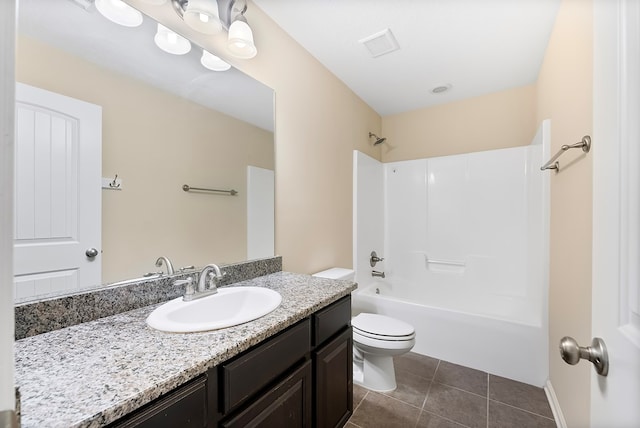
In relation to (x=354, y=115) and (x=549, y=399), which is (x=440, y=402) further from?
(x=354, y=115)

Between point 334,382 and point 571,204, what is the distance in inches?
59.6

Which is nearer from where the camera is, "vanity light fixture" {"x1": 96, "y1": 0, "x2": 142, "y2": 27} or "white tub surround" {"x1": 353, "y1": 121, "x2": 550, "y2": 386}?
"vanity light fixture" {"x1": 96, "y1": 0, "x2": 142, "y2": 27}

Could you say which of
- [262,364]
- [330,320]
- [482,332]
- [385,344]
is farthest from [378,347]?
[262,364]

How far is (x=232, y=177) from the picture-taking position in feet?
5.06

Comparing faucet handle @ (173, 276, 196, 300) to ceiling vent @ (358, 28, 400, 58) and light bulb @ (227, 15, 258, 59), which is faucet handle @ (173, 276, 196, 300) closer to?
light bulb @ (227, 15, 258, 59)

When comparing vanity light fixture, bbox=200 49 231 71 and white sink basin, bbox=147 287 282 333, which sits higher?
vanity light fixture, bbox=200 49 231 71

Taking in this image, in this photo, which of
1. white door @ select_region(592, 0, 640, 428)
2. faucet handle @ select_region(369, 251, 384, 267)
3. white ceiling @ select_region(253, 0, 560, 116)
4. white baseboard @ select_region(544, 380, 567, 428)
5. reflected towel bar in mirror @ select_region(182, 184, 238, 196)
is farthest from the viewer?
faucet handle @ select_region(369, 251, 384, 267)

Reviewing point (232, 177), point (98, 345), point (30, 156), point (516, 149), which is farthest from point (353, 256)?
point (30, 156)

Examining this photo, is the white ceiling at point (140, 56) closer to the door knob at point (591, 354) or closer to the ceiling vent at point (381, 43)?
the ceiling vent at point (381, 43)

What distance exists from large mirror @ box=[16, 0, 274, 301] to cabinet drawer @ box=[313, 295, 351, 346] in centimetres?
60

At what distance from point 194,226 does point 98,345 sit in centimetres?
66

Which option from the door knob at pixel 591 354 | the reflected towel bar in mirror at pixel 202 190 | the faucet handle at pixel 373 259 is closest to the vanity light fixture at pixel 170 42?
the reflected towel bar in mirror at pixel 202 190

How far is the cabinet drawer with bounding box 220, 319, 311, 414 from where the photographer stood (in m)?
0.77

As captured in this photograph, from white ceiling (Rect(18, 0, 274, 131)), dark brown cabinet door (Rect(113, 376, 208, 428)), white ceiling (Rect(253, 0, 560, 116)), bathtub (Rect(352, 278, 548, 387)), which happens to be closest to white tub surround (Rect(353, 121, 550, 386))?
bathtub (Rect(352, 278, 548, 387))
